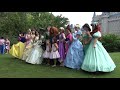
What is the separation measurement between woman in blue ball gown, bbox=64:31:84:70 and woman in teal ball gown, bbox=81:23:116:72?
661mm

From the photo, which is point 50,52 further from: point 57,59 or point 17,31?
point 17,31

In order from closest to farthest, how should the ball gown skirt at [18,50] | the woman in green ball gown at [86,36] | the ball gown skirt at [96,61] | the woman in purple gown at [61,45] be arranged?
the ball gown skirt at [96,61], the woman in green ball gown at [86,36], the woman in purple gown at [61,45], the ball gown skirt at [18,50]

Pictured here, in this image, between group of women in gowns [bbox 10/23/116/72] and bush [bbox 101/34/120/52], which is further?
bush [bbox 101/34/120/52]

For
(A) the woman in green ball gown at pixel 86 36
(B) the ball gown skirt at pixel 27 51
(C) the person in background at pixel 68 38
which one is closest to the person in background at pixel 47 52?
(C) the person in background at pixel 68 38

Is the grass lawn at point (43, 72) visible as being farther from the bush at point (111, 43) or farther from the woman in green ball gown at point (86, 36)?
the bush at point (111, 43)

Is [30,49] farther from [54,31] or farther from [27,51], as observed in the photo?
[54,31]

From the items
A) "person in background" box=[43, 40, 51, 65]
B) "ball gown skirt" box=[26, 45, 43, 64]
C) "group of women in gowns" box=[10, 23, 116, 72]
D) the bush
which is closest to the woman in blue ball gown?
"group of women in gowns" box=[10, 23, 116, 72]

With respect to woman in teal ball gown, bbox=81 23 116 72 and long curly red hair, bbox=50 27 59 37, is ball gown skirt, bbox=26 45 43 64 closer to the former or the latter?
long curly red hair, bbox=50 27 59 37

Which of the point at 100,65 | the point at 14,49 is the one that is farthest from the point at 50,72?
the point at 14,49

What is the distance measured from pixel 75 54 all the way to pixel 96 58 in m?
1.25

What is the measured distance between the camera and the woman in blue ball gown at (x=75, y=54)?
434 inches

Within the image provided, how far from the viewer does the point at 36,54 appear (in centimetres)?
1267

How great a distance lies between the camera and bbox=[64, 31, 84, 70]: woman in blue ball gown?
11.0 meters

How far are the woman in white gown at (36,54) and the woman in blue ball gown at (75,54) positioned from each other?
1713mm
